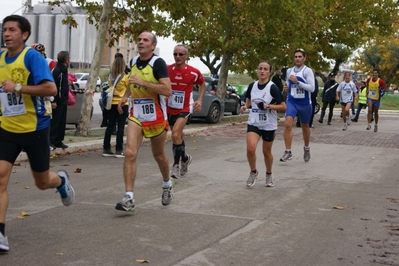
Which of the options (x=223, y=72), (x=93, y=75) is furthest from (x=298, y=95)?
(x=223, y=72)

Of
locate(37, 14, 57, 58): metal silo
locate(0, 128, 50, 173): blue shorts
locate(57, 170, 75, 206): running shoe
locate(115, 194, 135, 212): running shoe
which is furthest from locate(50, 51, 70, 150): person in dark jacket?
locate(37, 14, 57, 58): metal silo

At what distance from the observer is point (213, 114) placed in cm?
2658

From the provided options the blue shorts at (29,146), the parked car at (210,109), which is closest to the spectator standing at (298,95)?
the blue shorts at (29,146)

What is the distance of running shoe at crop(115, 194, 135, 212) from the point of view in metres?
8.33

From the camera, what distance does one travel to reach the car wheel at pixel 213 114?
26.3 metres

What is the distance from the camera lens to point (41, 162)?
6992 mm

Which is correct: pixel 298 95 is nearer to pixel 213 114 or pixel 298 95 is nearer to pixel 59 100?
pixel 59 100

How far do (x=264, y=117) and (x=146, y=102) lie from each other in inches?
108

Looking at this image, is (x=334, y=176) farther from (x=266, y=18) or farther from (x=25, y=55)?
(x=266, y=18)

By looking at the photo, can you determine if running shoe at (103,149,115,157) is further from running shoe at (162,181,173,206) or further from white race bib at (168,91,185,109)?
running shoe at (162,181,173,206)

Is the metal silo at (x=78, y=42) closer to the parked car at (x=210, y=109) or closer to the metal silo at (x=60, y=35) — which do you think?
the metal silo at (x=60, y=35)

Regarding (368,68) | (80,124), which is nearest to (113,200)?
(80,124)

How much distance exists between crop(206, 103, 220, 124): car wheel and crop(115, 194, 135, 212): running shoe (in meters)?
17.9

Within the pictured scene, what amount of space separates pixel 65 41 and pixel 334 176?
131ft
